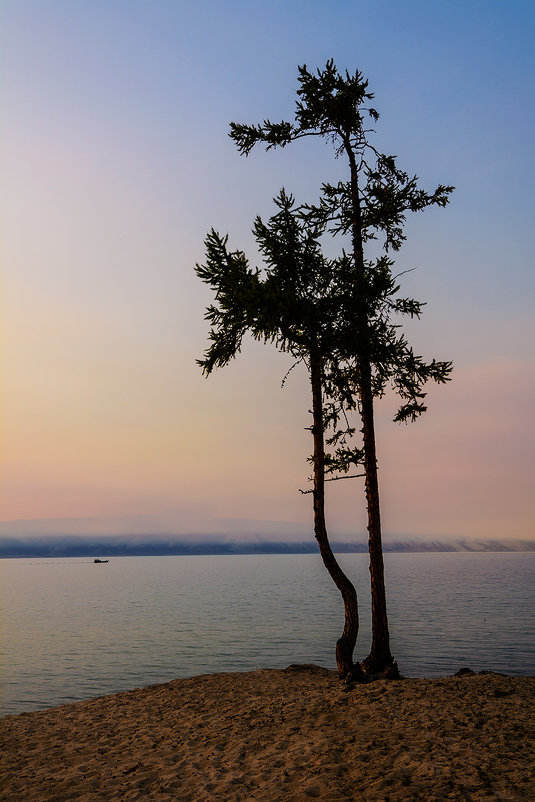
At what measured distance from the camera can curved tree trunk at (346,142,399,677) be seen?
1614 cm

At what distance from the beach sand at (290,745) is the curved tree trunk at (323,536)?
0.93 m

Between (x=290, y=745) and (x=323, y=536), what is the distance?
619 centimetres

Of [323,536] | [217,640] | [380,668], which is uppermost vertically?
[323,536]

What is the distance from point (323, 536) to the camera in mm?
16641

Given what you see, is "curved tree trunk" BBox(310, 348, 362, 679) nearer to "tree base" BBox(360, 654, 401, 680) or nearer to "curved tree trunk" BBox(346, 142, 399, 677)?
"tree base" BBox(360, 654, 401, 680)

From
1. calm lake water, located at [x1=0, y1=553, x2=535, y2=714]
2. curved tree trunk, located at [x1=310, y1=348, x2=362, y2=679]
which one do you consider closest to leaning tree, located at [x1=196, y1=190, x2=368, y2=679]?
curved tree trunk, located at [x1=310, y1=348, x2=362, y2=679]

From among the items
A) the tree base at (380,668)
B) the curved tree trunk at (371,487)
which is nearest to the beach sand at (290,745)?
the tree base at (380,668)

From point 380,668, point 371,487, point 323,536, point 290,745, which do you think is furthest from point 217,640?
point 290,745

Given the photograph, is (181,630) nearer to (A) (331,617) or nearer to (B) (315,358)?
(A) (331,617)

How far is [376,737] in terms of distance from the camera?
1102 centimetres

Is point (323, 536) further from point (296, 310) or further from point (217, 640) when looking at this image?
point (217, 640)

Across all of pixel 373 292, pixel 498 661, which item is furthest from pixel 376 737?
pixel 498 661

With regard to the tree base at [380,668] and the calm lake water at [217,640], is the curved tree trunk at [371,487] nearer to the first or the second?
the tree base at [380,668]

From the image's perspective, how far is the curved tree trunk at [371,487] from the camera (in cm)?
1614
